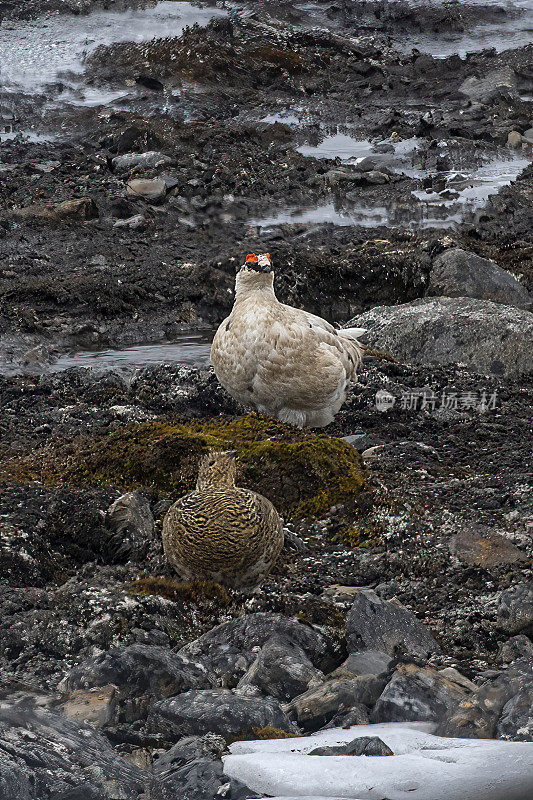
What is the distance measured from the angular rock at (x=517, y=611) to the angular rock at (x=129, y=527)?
8.84 feet

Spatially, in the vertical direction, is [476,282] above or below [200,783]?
below

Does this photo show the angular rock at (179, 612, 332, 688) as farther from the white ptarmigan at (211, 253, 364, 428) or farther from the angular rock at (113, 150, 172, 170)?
the angular rock at (113, 150, 172, 170)

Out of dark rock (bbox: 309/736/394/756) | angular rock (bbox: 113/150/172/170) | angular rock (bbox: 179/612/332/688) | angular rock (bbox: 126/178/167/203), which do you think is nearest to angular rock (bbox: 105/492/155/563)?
angular rock (bbox: 179/612/332/688)

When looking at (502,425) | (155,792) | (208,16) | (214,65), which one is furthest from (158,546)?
(208,16)

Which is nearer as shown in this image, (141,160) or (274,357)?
Answer: (274,357)

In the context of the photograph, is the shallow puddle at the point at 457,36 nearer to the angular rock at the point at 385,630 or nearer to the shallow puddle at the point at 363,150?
the shallow puddle at the point at 363,150

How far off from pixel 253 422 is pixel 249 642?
380 centimetres

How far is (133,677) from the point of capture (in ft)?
17.4

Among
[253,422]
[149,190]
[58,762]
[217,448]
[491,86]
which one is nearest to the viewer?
[58,762]

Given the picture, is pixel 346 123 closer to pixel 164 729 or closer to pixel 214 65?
pixel 214 65

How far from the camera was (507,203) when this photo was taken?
19531 millimetres

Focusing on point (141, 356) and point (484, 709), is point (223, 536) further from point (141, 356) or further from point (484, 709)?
point (141, 356)

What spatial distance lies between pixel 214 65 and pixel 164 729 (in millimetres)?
26151

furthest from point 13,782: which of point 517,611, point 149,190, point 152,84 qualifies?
point 152,84
